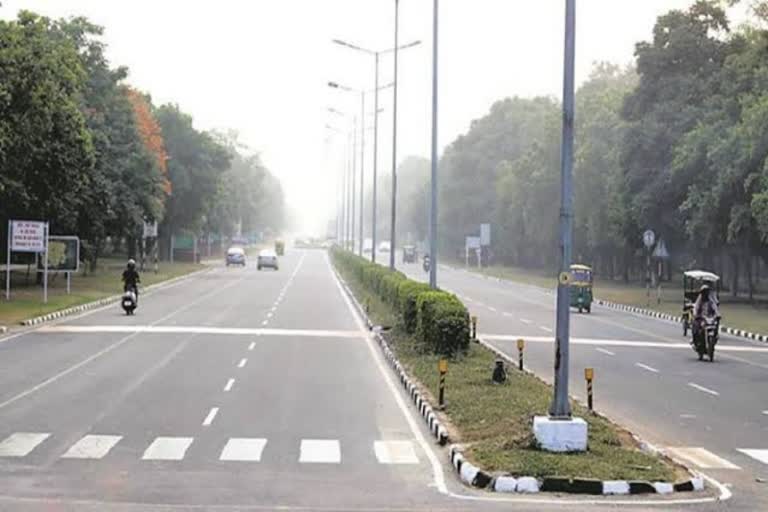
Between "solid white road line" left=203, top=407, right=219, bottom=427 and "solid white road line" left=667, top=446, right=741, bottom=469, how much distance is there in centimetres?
602

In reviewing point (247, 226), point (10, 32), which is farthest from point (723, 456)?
point (247, 226)

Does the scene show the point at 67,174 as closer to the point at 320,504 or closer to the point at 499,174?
the point at 320,504

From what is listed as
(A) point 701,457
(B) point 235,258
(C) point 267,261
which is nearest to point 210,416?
(A) point 701,457

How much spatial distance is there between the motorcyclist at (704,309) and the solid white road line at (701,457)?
13.9 metres

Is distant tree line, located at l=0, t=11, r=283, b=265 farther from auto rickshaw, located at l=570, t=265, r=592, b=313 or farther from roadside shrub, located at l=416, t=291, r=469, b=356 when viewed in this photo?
auto rickshaw, located at l=570, t=265, r=592, b=313

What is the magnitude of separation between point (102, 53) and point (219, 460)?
57563 millimetres

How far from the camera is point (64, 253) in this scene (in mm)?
52062

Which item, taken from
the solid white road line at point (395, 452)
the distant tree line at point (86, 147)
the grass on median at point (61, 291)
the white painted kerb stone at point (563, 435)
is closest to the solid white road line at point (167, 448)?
the solid white road line at point (395, 452)

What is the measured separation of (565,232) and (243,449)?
4.46 metres

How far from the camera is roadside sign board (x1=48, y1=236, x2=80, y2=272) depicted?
51.7m

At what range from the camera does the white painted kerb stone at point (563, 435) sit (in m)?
13.9

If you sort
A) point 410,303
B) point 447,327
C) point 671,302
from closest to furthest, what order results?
point 447,327 → point 410,303 → point 671,302

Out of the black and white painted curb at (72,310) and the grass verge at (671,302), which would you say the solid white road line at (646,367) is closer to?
the grass verge at (671,302)

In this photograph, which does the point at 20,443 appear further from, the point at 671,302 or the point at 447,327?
the point at 671,302
